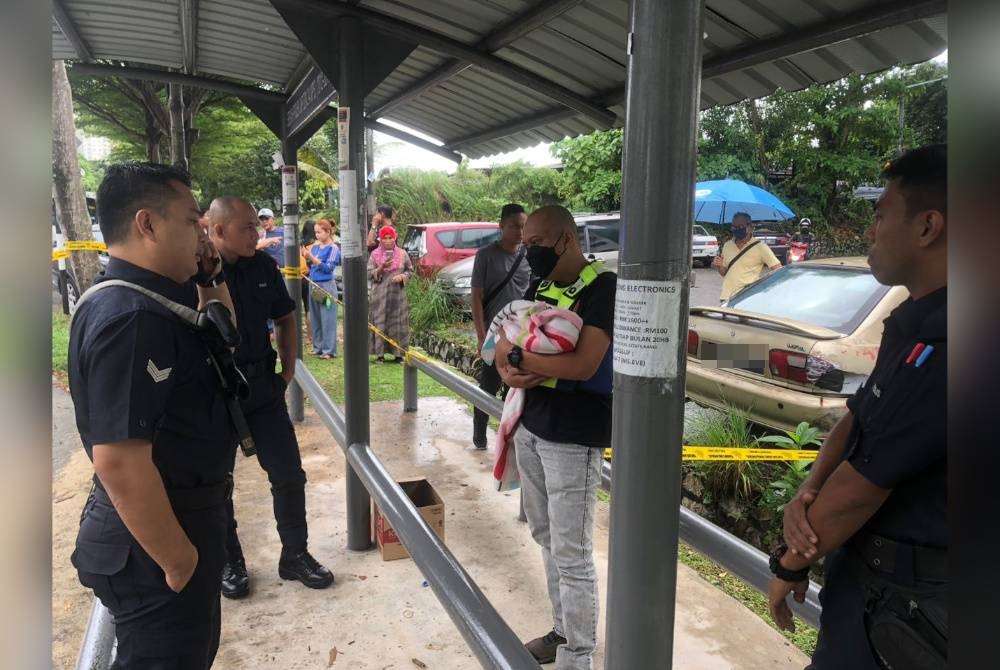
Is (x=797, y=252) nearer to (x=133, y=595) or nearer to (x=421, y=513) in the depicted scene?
(x=421, y=513)

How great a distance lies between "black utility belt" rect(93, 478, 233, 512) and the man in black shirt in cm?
112

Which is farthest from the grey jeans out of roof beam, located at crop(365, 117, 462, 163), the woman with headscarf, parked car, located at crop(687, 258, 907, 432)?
the woman with headscarf

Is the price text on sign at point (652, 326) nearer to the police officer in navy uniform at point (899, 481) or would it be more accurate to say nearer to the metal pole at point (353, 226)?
the police officer in navy uniform at point (899, 481)

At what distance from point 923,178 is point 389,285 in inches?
317

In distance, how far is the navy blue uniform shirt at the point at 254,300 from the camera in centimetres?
374

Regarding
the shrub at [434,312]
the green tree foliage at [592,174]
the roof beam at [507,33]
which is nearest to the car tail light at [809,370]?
the roof beam at [507,33]

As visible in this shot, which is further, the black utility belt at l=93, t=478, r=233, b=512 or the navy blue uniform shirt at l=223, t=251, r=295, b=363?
the navy blue uniform shirt at l=223, t=251, r=295, b=363

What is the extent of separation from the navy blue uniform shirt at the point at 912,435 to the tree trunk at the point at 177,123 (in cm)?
925

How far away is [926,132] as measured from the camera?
24.6 metres

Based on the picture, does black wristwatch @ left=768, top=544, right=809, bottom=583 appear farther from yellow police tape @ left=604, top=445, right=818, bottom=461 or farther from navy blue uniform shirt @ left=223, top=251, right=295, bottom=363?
navy blue uniform shirt @ left=223, top=251, right=295, bottom=363

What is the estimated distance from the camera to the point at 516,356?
2.65m

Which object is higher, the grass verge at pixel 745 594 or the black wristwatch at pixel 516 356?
the black wristwatch at pixel 516 356

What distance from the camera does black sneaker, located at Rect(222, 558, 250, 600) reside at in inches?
143

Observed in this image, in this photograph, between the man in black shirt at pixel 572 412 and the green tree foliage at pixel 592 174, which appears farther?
the green tree foliage at pixel 592 174
